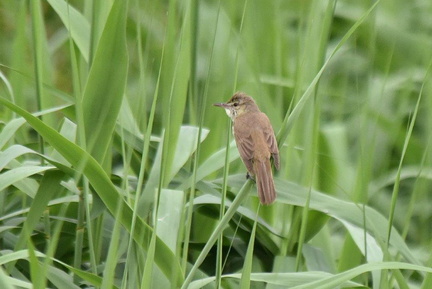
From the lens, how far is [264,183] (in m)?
2.28

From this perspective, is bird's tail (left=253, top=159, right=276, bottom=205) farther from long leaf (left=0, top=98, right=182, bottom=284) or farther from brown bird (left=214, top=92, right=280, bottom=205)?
long leaf (left=0, top=98, right=182, bottom=284)

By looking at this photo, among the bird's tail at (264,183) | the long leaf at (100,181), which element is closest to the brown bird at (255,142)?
the bird's tail at (264,183)

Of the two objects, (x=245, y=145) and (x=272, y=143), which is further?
(x=245, y=145)

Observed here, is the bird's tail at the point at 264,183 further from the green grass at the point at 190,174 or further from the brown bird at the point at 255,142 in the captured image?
the green grass at the point at 190,174

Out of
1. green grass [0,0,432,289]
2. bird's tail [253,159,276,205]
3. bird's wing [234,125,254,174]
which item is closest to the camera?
green grass [0,0,432,289]

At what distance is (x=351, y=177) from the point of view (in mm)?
3195

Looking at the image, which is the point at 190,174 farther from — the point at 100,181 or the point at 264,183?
the point at 100,181

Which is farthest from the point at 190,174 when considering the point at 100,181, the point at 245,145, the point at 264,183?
the point at 100,181

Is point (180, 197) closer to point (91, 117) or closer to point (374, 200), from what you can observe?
point (91, 117)

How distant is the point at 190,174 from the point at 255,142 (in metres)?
0.20

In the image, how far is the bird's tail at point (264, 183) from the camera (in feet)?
7.38

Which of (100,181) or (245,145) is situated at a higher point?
(245,145)

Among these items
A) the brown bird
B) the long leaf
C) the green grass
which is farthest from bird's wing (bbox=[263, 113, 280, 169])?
the long leaf

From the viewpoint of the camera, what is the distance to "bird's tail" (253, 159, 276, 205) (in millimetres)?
2250
